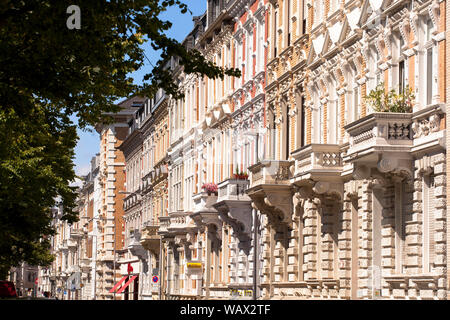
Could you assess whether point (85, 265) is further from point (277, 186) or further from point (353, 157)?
point (353, 157)

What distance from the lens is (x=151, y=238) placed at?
71750 mm

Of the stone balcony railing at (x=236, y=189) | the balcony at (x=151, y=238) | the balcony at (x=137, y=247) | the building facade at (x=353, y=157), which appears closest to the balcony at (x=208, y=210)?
the stone balcony railing at (x=236, y=189)

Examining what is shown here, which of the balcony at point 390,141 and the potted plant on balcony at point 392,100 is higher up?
the potted plant on balcony at point 392,100

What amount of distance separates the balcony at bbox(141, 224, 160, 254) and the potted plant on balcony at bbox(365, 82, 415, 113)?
45380 mm

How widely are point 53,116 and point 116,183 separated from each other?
6902 cm

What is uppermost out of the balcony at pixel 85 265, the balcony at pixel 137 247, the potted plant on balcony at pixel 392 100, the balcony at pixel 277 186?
the potted plant on balcony at pixel 392 100

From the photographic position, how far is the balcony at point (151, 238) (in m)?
71.6

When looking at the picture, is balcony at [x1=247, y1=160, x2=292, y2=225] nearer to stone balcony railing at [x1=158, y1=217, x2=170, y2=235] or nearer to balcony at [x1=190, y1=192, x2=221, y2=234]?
balcony at [x1=190, y1=192, x2=221, y2=234]

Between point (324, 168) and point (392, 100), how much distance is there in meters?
5.94

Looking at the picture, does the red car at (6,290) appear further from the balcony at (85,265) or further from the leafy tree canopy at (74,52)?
the balcony at (85,265)

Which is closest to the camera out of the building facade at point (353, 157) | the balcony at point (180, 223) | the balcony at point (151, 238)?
the building facade at point (353, 157)

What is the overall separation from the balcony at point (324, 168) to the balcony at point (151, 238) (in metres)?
39.6

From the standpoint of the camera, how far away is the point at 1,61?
18.3 meters

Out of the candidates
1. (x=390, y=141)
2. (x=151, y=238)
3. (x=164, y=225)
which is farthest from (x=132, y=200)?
(x=390, y=141)
